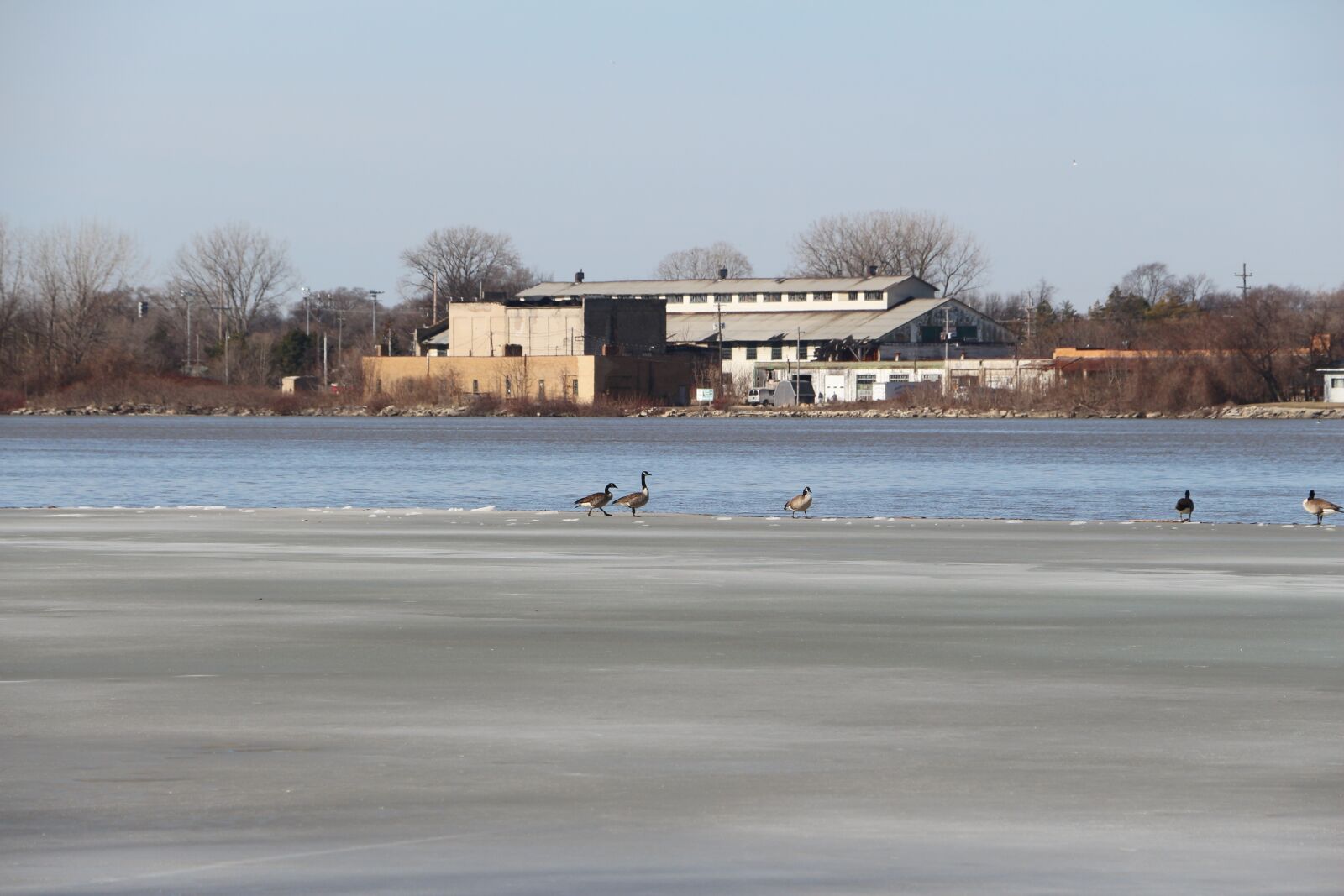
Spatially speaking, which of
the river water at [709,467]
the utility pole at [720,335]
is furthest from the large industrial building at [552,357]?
the river water at [709,467]

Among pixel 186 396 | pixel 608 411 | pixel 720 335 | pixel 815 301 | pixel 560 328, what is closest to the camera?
pixel 608 411

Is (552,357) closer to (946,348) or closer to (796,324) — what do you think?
(796,324)

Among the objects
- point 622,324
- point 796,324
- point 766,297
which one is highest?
point 766,297

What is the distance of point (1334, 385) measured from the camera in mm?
133250

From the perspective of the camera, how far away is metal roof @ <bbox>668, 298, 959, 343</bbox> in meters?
151

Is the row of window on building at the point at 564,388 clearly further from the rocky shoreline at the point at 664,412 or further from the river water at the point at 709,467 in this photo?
the river water at the point at 709,467

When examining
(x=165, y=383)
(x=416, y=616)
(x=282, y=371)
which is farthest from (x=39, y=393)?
(x=416, y=616)

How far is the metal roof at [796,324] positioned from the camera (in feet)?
495

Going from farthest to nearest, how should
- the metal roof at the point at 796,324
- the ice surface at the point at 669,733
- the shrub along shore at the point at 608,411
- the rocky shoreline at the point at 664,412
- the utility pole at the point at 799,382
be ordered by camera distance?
the metal roof at the point at 796,324, the utility pole at the point at 799,382, the rocky shoreline at the point at 664,412, the shrub along shore at the point at 608,411, the ice surface at the point at 669,733

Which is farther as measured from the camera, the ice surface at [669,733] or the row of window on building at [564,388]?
the row of window on building at [564,388]

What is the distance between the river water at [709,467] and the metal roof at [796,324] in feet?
92.8

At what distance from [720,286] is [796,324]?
13.1 meters

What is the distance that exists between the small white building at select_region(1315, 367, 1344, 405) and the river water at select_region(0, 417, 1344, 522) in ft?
33.8

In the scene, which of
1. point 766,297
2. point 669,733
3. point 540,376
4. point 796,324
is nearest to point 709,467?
point 669,733
